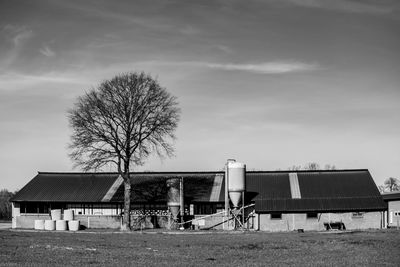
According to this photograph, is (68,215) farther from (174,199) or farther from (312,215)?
(312,215)

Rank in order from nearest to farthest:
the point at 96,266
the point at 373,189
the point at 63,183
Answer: the point at 96,266, the point at 373,189, the point at 63,183

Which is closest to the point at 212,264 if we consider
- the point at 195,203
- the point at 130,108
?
the point at 130,108

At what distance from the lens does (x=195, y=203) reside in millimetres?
58938

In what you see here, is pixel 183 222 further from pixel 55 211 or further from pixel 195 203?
pixel 55 211

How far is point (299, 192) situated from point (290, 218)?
414 cm

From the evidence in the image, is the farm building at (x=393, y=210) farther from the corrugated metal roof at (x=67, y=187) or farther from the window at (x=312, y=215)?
the corrugated metal roof at (x=67, y=187)

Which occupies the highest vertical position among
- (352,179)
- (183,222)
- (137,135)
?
(137,135)

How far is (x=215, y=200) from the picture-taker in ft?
191

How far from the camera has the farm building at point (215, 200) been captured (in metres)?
55.0

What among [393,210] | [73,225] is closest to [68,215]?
[73,225]

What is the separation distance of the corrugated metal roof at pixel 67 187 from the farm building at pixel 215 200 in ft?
0.36

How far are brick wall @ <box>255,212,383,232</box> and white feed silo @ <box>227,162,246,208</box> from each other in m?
3.90

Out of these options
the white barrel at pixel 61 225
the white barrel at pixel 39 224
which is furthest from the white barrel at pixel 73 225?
the white barrel at pixel 39 224

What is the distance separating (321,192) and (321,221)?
411 centimetres
